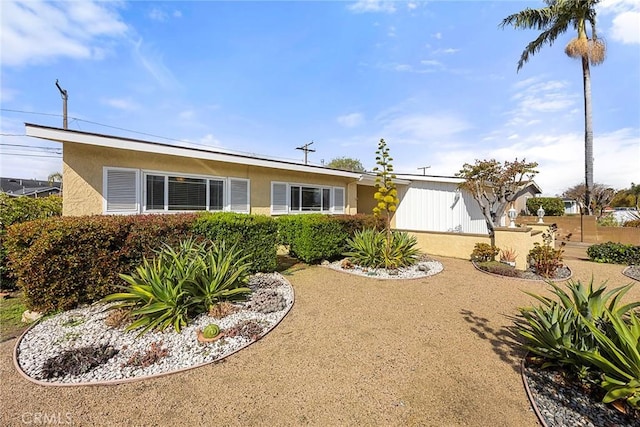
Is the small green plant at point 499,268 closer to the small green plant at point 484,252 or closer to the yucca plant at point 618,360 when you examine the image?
the small green plant at point 484,252

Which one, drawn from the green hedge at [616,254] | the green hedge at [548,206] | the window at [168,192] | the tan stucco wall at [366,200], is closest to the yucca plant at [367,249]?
the window at [168,192]

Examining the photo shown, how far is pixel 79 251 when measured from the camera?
465 cm

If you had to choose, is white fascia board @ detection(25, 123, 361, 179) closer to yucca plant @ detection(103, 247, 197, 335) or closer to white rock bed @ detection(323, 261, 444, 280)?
yucca plant @ detection(103, 247, 197, 335)

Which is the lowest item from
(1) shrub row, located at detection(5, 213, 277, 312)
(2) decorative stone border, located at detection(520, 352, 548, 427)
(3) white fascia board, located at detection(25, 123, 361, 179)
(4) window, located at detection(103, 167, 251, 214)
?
(2) decorative stone border, located at detection(520, 352, 548, 427)

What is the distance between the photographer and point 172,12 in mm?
8523

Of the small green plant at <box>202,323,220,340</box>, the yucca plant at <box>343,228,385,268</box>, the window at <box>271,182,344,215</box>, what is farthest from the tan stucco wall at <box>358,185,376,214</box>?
the small green plant at <box>202,323,220,340</box>

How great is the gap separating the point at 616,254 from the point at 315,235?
10.7 meters

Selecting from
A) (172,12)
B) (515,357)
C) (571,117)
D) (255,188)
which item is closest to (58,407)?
(515,357)

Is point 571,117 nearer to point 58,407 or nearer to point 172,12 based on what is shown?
point 172,12

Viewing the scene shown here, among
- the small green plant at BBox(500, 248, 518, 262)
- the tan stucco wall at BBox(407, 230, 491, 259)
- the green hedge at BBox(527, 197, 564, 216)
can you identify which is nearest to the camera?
the small green plant at BBox(500, 248, 518, 262)

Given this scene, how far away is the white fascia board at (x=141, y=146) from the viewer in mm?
5688

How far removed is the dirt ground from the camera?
2.47 metres

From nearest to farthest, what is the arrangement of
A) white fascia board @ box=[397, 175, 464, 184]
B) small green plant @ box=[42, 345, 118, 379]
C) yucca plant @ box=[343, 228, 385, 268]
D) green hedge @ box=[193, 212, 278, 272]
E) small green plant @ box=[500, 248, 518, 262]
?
small green plant @ box=[42, 345, 118, 379], green hedge @ box=[193, 212, 278, 272], yucca plant @ box=[343, 228, 385, 268], small green plant @ box=[500, 248, 518, 262], white fascia board @ box=[397, 175, 464, 184]

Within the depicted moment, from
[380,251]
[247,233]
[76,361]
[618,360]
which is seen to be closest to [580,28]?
[380,251]
